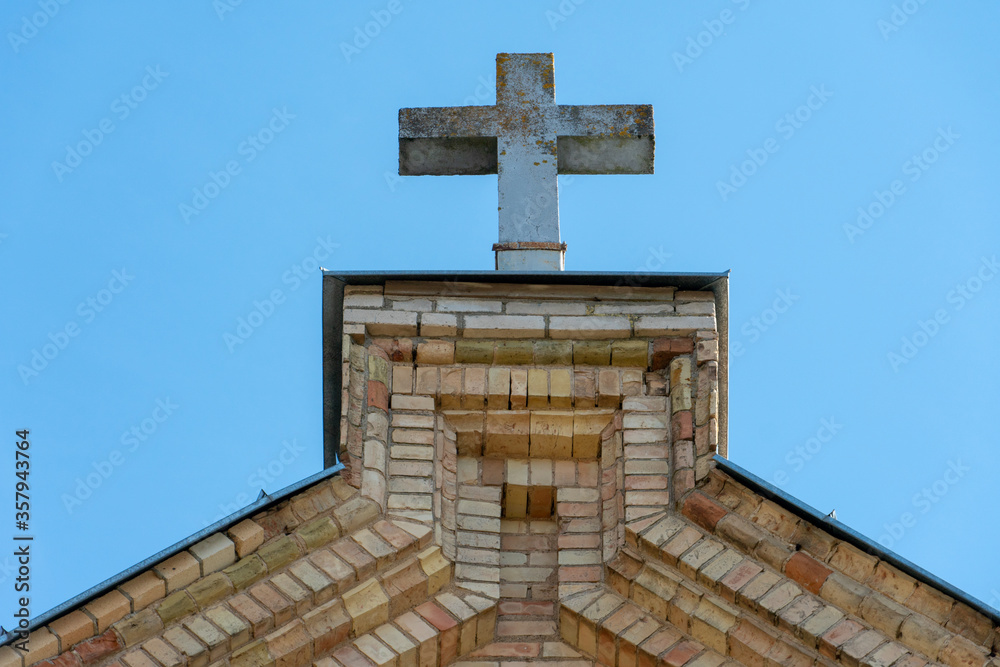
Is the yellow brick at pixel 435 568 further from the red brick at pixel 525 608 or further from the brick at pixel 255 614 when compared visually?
the brick at pixel 255 614

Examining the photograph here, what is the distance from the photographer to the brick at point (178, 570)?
7.73 m

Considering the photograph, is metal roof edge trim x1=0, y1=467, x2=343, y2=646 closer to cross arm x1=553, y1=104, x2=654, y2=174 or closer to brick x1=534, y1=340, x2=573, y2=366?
brick x1=534, y1=340, x2=573, y2=366

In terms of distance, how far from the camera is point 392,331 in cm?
879

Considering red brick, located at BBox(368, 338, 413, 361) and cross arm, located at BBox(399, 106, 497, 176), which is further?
cross arm, located at BBox(399, 106, 497, 176)

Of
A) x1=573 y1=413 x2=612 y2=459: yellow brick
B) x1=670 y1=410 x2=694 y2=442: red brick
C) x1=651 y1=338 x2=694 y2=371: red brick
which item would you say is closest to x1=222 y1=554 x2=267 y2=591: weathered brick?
x1=573 y1=413 x2=612 y2=459: yellow brick

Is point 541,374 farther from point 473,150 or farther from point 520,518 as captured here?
point 473,150

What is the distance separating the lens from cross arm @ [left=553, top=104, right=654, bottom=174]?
9.74 m

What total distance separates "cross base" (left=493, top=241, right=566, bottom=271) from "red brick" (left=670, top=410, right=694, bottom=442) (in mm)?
1158

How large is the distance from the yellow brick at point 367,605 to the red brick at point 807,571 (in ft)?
5.98

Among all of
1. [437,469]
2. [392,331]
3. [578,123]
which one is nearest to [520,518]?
[437,469]

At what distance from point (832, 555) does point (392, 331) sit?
2.43 meters

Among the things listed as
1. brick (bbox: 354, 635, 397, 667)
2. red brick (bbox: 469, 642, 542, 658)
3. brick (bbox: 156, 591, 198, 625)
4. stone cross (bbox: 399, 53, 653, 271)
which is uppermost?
stone cross (bbox: 399, 53, 653, 271)

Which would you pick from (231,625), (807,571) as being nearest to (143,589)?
(231,625)

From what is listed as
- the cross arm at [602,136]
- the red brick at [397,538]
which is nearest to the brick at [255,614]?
the red brick at [397,538]
